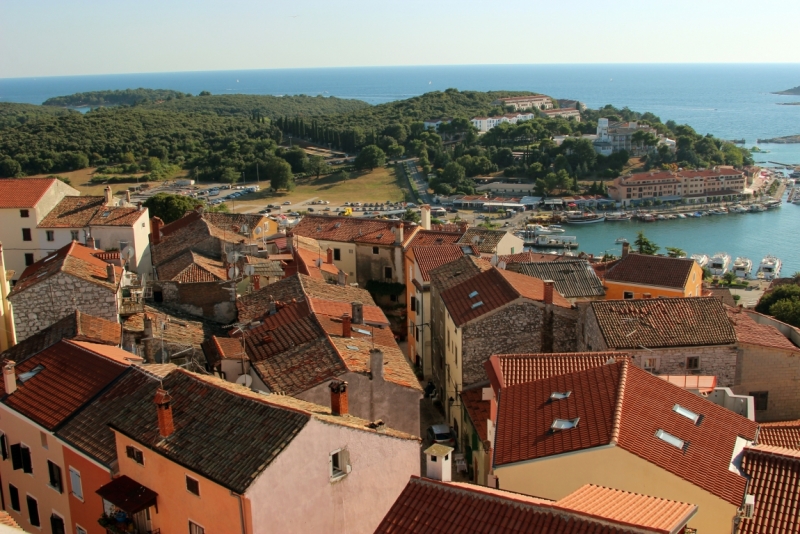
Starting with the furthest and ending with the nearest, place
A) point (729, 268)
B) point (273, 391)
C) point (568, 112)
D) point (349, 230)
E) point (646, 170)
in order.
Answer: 1. point (568, 112)
2. point (646, 170)
3. point (729, 268)
4. point (349, 230)
5. point (273, 391)

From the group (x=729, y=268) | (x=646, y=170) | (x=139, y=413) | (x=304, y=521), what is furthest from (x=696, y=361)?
(x=646, y=170)

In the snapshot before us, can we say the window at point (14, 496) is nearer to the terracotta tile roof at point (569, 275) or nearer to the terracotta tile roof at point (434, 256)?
the terracotta tile roof at point (434, 256)

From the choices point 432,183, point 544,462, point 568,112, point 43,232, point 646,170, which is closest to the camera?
point 544,462

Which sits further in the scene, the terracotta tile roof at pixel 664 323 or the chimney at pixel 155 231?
the chimney at pixel 155 231

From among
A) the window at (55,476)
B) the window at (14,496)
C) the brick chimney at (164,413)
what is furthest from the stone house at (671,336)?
the window at (14,496)

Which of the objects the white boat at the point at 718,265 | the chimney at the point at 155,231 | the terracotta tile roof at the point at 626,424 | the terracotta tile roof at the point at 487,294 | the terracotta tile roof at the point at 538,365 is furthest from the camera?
the white boat at the point at 718,265

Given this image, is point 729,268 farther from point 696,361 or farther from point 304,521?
point 304,521
